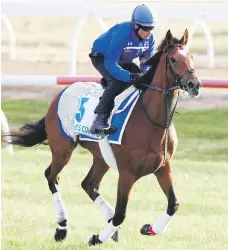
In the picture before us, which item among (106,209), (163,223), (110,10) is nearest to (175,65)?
(163,223)

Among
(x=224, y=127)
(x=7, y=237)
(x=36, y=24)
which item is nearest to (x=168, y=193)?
(x=7, y=237)

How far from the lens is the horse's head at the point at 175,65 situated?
6758 millimetres

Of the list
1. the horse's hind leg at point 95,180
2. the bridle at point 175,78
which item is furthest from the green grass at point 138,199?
the bridle at point 175,78

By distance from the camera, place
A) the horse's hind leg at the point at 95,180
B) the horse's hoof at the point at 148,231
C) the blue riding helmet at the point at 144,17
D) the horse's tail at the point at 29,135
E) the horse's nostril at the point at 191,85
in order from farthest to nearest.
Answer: the horse's tail at the point at 29,135
the horse's hind leg at the point at 95,180
the horse's hoof at the point at 148,231
the blue riding helmet at the point at 144,17
the horse's nostril at the point at 191,85

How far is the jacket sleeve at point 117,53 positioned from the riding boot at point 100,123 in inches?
12.9

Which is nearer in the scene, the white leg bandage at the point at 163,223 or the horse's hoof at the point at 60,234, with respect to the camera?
the white leg bandage at the point at 163,223

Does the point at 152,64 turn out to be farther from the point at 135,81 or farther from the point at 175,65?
the point at 175,65

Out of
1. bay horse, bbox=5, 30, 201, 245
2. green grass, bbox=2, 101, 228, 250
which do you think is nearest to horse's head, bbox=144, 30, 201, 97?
bay horse, bbox=5, 30, 201, 245

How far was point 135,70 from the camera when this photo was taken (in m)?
7.54

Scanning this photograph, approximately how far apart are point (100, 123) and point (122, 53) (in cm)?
55

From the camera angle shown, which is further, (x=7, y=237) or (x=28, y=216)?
(x=28, y=216)

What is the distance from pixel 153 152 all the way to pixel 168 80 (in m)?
0.53

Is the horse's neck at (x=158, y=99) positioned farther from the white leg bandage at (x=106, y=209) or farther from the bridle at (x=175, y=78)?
the white leg bandage at (x=106, y=209)

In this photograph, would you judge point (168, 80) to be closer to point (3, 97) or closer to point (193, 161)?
point (193, 161)
